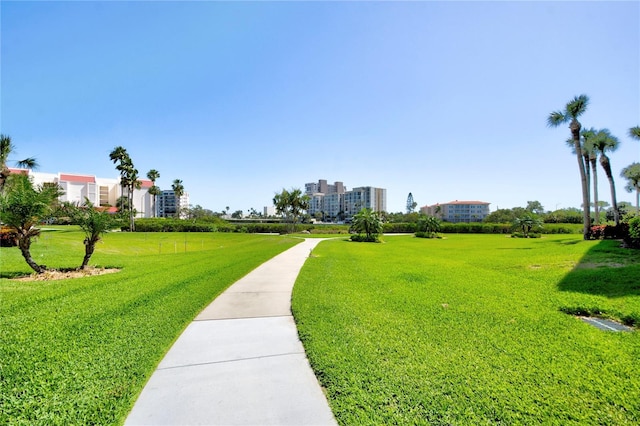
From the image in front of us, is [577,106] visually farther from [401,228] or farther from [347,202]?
[347,202]

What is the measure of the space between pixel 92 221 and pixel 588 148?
116 ft

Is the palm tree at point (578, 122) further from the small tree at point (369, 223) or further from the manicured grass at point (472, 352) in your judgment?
the manicured grass at point (472, 352)

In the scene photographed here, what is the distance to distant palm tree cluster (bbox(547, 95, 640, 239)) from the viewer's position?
22641 mm

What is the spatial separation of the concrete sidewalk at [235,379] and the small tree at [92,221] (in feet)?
25.0

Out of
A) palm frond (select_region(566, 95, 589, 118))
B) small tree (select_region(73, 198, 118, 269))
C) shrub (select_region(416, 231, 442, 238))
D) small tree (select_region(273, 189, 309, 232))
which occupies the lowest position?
shrub (select_region(416, 231, 442, 238))

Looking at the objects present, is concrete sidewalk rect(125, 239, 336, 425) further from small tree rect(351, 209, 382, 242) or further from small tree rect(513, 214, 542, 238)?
small tree rect(513, 214, 542, 238)

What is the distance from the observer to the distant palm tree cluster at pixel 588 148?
22641 millimetres

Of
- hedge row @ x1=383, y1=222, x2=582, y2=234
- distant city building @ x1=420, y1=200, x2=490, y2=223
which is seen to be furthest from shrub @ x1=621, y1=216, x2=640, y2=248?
distant city building @ x1=420, y1=200, x2=490, y2=223

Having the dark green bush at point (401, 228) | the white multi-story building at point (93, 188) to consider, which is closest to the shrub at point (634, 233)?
the dark green bush at point (401, 228)

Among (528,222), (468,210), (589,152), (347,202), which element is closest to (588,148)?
(589,152)

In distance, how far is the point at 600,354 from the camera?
12.6ft

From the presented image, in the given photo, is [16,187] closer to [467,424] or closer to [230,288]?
[230,288]

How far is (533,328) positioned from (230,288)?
6.26 metres

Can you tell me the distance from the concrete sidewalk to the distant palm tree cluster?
87.5ft
